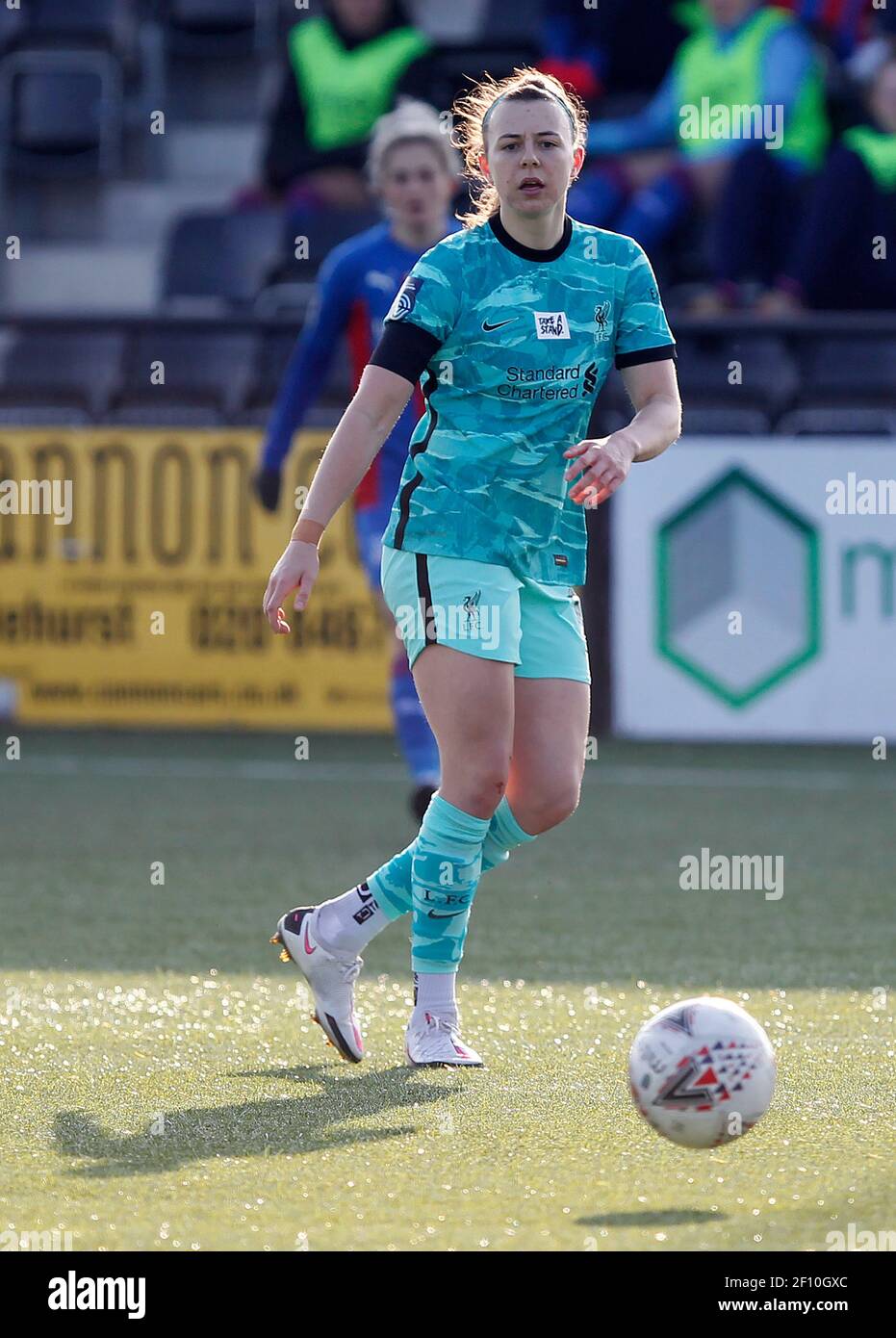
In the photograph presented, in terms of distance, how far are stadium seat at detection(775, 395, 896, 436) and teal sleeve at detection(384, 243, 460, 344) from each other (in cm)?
634

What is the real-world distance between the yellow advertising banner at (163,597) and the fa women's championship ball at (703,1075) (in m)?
6.77

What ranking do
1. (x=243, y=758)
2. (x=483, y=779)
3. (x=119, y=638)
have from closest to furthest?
(x=483, y=779), (x=243, y=758), (x=119, y=638)

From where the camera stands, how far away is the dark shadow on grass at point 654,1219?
3039 millimetres

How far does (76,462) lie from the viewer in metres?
10.6

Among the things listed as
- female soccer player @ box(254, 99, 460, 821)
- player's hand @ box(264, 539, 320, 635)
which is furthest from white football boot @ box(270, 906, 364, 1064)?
female soccer player @ box(254, 99, 460, 821)

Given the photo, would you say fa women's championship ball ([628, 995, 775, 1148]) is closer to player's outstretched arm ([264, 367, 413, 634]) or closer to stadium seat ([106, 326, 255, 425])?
player's outstretched arm ([264, 367, 413, 634])

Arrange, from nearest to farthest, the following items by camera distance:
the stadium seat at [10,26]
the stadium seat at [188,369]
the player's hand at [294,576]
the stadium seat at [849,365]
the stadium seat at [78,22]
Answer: the player's hand at [294,576], the stadium seat at [849,365], the stadium seat at [188,369], the stadium seat at [78,22], the stadium seat at [10,26]

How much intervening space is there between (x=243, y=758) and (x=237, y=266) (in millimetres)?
4326

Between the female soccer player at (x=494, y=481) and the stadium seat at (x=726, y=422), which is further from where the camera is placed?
the stadium seat at (x=726, y=422)

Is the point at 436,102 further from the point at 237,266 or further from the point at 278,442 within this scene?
the point at 278,442

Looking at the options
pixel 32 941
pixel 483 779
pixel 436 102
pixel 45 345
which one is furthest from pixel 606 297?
pixel 436 102

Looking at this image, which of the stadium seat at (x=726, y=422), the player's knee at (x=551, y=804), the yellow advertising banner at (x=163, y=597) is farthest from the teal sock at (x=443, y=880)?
the stadium seat at (x=726, y=422)

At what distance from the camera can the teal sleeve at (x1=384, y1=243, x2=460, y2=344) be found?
405 cm

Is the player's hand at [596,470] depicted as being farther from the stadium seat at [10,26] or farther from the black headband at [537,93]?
the stadium seat at [10,26]
